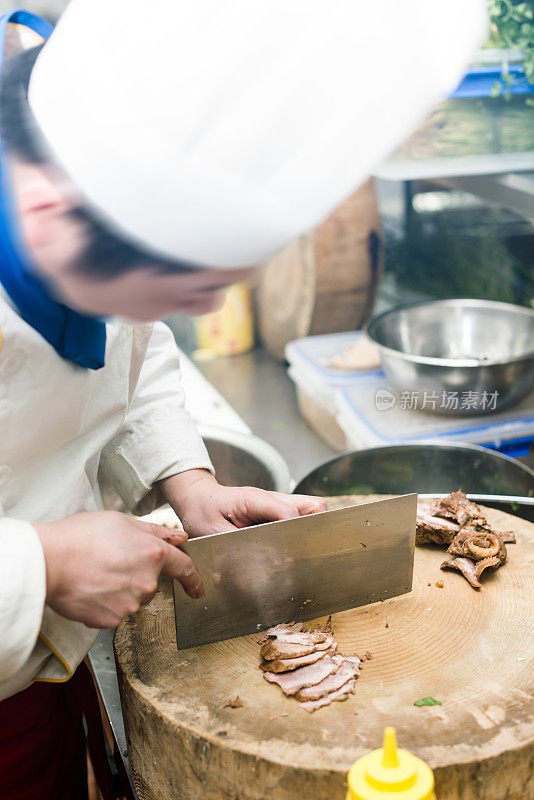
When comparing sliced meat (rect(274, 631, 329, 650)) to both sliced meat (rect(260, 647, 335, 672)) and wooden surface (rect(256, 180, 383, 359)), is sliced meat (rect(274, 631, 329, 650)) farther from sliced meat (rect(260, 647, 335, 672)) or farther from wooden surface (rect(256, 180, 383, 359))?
wooden surface (rect(256, 180, 383, 359))

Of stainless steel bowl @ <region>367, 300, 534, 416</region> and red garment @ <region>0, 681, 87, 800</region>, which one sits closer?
red garment @ <region>0, 681, 87, 800</region>

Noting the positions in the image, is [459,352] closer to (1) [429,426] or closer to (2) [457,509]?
(1) [429,426]

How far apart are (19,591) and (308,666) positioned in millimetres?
486

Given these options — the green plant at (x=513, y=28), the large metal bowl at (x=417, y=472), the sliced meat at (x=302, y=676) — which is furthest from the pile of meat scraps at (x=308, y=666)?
the green plant at (x=513, y=28)

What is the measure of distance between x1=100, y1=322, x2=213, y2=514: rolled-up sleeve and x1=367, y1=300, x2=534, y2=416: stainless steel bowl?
1.24 m

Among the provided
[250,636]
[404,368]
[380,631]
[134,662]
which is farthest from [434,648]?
Answer: [404,368]

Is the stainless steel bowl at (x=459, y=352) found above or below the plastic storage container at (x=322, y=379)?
above

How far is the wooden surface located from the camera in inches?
145

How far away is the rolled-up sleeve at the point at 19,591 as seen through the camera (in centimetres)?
92

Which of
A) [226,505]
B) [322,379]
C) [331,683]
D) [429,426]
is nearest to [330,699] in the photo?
[331,683]

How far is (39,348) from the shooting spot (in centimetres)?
101

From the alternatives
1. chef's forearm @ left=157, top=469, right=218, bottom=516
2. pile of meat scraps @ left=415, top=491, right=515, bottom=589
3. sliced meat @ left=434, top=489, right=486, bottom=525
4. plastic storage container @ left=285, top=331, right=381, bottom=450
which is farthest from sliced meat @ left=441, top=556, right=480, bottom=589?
plastic storage container @ left=285, top=331, right=381, bottom=450

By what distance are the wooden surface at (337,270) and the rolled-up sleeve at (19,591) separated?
111 inches

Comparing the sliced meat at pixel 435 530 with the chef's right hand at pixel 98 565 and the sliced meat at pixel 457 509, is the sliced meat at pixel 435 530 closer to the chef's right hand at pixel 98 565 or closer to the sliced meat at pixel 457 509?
the sliced meat at pixel 457 509
